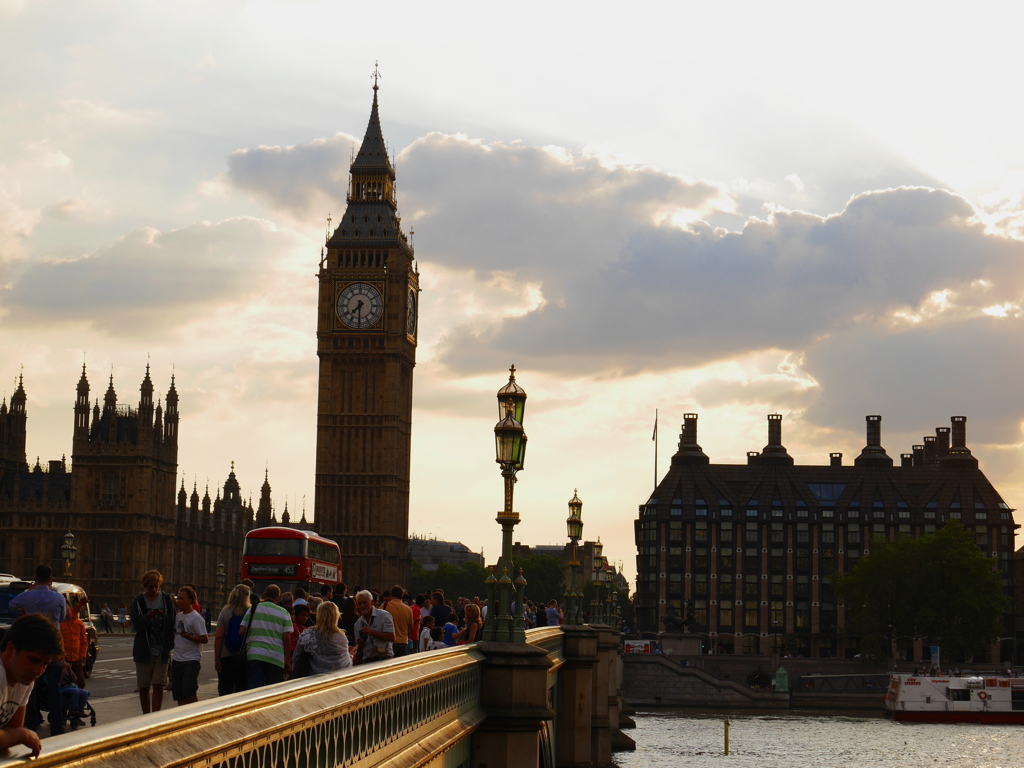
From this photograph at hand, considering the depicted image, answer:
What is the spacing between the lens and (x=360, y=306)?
128 meters

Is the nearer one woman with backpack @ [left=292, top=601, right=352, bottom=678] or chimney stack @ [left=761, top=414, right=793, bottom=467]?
woman with backpack @ [left=292, top=601, right=352, bottom=678]

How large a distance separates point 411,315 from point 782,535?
128 ft

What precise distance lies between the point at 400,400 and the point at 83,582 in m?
35.1

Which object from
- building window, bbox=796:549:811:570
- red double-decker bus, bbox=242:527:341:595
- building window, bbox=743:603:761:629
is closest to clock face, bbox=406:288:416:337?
building window, bbox=743:603:761:629

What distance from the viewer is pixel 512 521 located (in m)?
20.5

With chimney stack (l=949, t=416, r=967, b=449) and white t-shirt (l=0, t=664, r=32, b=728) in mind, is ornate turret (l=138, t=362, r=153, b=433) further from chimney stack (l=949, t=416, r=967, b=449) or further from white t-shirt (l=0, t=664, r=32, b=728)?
white t-shirt (l=0, t=664, r=32, b=728)

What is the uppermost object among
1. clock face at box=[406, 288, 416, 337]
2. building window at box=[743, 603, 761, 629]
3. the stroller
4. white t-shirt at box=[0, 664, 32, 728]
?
clock face at box=[406, 288, 416, 337]

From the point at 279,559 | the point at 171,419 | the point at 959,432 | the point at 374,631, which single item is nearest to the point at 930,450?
the point at 959,432

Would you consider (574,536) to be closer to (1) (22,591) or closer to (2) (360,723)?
(1) (22,591)

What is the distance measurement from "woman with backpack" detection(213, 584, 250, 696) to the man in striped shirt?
761 millimetres

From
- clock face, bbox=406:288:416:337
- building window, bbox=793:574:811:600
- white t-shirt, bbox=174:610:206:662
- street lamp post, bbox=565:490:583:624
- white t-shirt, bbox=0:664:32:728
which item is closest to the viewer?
white t-shirt, bbox=0:664:32:728

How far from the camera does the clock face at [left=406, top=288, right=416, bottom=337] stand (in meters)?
130

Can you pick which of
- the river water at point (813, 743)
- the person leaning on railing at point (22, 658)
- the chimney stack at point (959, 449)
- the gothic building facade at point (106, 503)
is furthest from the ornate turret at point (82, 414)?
the person leaning on railing at point (22, 658)

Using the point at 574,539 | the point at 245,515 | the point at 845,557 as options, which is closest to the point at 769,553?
the point at 845,557
